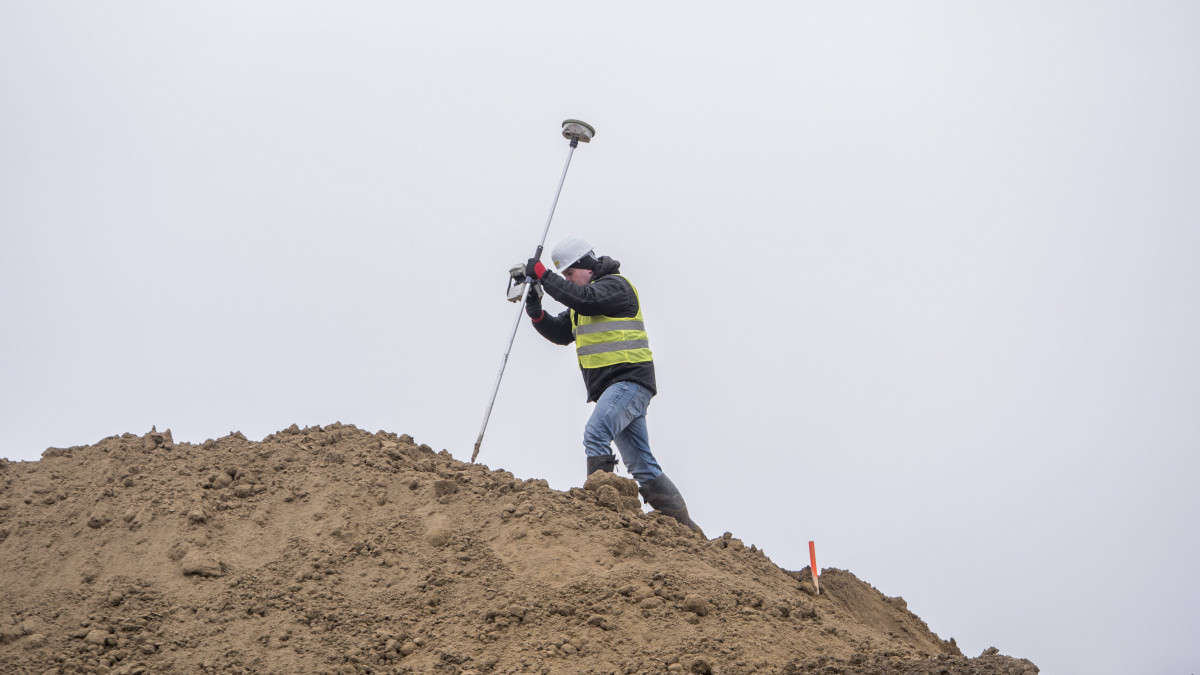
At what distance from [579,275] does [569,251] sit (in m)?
0.18

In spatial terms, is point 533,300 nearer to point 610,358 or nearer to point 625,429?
point 610,358

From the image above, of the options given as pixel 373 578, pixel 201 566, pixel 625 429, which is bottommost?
pixel 201 566

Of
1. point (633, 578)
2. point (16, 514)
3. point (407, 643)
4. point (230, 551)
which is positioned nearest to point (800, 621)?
point (633, 578)

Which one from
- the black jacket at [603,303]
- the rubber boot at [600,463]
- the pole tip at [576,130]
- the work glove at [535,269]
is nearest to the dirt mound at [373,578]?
the rubber boot at [600,463]

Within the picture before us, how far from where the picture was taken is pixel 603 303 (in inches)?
268

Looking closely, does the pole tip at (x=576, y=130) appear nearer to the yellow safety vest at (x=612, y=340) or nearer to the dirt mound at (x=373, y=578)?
the yellow safety vest at (x=612, y=340)

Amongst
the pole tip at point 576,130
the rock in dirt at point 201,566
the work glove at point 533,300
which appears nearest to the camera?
the rock in dirt at point 201,566

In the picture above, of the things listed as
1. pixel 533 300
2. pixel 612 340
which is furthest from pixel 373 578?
pixel 533 300

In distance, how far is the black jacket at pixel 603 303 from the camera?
6711 millimetres

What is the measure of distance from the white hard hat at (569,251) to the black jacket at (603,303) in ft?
0.50

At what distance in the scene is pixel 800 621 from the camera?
5195mm

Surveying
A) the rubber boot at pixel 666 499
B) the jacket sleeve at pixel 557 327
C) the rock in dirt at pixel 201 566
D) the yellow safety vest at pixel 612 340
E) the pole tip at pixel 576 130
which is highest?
the pole tip at pixel 576 130

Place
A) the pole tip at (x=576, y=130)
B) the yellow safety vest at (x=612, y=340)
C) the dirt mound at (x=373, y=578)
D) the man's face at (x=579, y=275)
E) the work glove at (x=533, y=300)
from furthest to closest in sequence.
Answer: the pole tip at (x=576, y=130)
the work glove at (x=533, y=300)
the man's face at (x=579, y=275)
the yellow safety vest at (x=612, y=340)
the dirt mound at (x=373, y=578)

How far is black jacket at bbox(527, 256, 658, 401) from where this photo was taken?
671 centimetres
